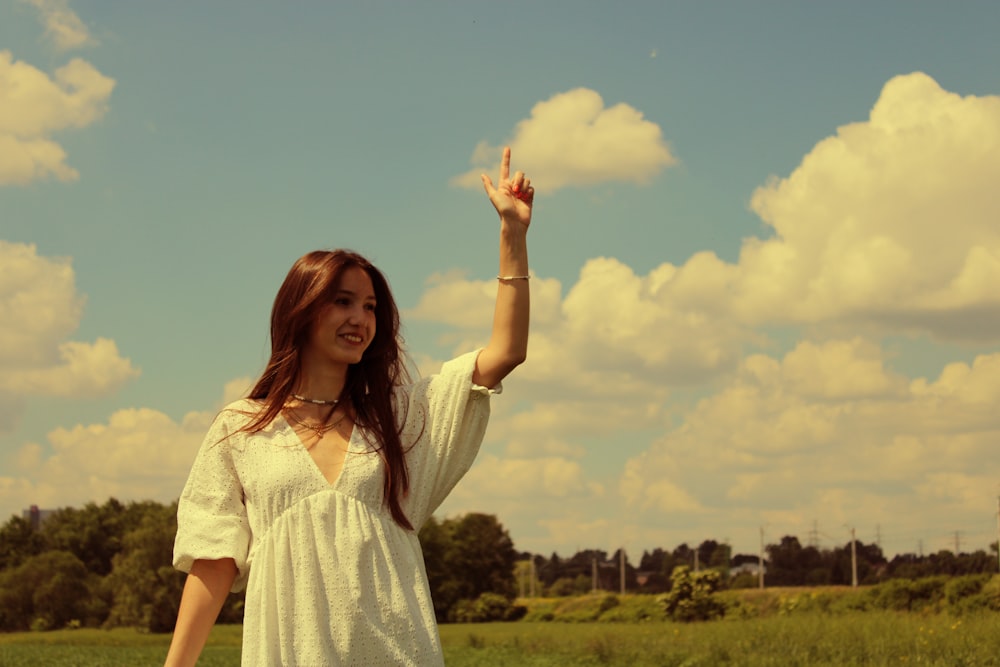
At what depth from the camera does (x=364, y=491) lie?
2820mm

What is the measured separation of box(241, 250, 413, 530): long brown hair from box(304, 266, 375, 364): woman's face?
2 cm

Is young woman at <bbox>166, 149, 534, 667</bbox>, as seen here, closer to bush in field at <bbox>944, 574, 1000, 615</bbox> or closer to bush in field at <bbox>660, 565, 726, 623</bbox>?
bush in field at <bbox>944, 574, 1000, 615</bbox>

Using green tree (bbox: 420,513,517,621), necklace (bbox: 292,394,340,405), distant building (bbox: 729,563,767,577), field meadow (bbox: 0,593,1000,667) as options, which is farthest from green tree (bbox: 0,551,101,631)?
necklace (bbox: 292,394,340,405)

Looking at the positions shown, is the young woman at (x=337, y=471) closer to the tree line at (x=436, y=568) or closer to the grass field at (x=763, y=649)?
the grass field at (x=763, y=649)

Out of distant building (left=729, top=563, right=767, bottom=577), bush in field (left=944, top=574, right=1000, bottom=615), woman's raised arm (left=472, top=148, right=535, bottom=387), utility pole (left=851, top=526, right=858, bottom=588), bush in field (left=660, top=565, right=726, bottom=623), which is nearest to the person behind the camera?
woman's raised arm (left=472, top=148, right=535, bottom=387)

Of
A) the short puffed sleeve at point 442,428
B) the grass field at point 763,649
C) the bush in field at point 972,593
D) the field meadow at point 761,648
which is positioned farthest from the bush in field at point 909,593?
the short puffed sleeve at point 442,428

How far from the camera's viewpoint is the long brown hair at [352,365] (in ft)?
9.51

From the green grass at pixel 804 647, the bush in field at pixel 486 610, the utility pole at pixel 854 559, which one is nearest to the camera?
the green grass at pixel 804 647

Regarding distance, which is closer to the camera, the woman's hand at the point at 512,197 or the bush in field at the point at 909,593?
the woman's hand at the point at 512,197

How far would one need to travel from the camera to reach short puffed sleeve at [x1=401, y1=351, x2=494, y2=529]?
296 centimetres

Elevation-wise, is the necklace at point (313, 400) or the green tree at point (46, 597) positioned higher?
the necklace at point (313, 400)

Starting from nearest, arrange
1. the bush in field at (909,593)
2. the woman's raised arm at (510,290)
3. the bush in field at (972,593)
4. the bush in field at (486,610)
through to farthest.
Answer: the woman's raised arm at (510,290), the bush in field at (972,593), the bush in field at (909,593), the bush in field at (486,610)

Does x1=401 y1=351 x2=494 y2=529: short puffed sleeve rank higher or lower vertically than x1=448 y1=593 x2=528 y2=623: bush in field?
higher

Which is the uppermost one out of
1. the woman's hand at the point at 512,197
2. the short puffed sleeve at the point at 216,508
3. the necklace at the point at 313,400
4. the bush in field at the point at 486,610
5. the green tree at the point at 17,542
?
the green tree at the point at 17,542
